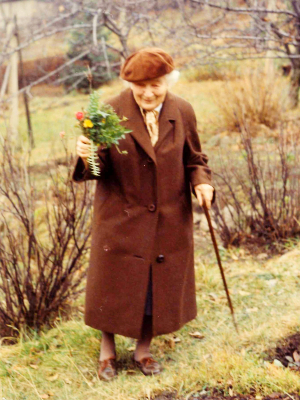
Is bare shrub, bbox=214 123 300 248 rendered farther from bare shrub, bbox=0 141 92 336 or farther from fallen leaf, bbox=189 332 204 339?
bare shrub, bbox=0 141 92 336

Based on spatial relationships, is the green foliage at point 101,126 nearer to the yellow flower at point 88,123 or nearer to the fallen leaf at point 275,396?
the yellow flower at point 88,123

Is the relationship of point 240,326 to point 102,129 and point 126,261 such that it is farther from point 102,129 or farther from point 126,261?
point 102,129

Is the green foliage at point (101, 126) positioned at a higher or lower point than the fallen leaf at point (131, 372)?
higher

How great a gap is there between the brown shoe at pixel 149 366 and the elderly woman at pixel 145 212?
0.62 ft

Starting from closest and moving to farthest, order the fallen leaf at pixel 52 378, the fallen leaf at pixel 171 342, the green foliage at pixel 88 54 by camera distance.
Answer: the fallen leaf at pixel 52 378 → the fallen leaf at pixel 171 342 → the green foliage at pixel 88 54

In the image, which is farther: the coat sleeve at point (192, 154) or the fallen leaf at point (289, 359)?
the fallen leaf at point (289, 359)

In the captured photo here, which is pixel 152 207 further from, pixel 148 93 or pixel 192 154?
pixel 148 93

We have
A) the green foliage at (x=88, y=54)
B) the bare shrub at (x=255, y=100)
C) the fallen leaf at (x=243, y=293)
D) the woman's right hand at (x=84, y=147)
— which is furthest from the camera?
the bare shrub at (x=255, y=100)

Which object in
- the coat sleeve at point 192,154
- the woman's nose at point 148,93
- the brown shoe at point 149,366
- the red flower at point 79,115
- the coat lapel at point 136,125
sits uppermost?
the woman's nose at point 148,93

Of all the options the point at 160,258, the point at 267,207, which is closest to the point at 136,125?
the point at 160,258

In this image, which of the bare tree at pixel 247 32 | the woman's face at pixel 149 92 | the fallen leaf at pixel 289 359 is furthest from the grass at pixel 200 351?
the bare tree at pixel 247 32

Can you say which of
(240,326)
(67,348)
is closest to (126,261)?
(67,348)

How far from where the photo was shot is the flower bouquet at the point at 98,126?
2.42 metres

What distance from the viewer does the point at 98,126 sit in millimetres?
2445
